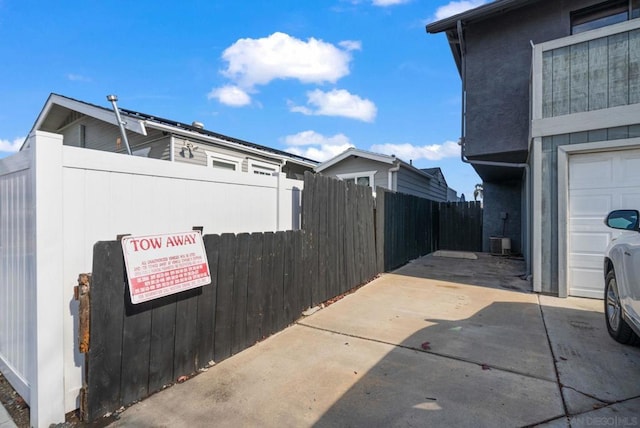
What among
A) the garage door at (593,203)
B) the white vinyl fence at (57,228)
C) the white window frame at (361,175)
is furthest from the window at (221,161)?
the garage door at (593,203)

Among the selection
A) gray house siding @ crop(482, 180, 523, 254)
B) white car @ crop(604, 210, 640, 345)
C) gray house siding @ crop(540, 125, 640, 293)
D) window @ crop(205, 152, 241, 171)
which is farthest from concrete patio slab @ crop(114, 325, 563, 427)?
gray house siding @ crop(482, 180, 523, 254)

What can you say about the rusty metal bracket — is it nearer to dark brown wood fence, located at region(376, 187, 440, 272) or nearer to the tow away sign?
the tow away sign

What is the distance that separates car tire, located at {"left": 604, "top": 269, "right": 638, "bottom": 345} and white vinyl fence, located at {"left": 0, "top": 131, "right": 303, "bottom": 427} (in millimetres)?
4482

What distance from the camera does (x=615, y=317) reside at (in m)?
3.62

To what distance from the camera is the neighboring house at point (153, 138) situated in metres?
7.99

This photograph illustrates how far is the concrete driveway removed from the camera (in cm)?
236

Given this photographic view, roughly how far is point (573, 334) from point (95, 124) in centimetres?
1154

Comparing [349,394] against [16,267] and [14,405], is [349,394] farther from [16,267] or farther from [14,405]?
[16,267]

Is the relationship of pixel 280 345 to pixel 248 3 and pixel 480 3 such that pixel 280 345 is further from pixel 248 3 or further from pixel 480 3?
pixel 480 3

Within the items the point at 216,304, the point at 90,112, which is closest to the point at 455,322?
the point at 216,304

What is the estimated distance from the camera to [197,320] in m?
3.04

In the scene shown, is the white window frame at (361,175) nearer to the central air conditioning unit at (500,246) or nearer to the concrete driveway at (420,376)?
the central air conditioning unit at (500,246)

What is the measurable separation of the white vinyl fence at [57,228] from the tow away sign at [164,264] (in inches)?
7.3

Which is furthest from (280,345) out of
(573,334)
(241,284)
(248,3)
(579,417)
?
(248,3)
